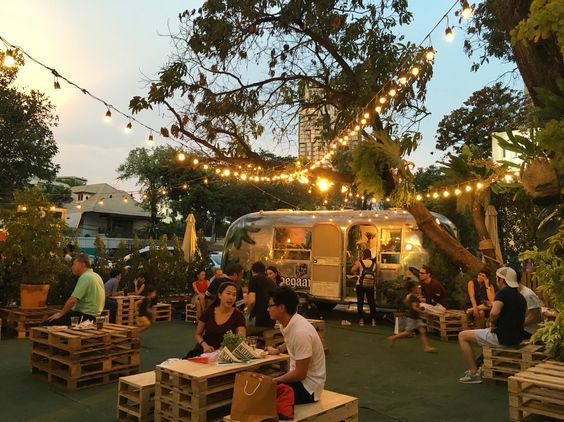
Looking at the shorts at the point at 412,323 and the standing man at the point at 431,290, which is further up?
the standing man at the point at 431,290

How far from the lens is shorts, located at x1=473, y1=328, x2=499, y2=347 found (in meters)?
6.00

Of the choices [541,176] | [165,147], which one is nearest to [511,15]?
[541,176]

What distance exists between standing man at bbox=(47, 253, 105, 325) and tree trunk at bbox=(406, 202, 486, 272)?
6.21 metres

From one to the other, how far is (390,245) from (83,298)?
6.83 meters

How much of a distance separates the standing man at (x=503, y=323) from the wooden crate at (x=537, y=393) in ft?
3.88

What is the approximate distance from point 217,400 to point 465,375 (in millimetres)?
3529

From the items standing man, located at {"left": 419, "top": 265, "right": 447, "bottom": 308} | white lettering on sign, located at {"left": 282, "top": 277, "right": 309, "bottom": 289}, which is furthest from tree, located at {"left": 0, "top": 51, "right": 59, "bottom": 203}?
standing man, located at {"left": 419, "top": 265, "right": 447, "bottom": 308}

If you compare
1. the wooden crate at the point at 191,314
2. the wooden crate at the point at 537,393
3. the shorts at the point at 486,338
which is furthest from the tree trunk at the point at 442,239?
the wooden crate at the point at 537,393

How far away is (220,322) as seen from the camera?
4.91m

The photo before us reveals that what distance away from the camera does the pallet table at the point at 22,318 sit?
27.7ft

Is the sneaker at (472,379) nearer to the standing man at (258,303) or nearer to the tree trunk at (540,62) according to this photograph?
the standing man at (258,303)

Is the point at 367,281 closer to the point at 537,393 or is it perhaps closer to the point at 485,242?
the point at 485,242

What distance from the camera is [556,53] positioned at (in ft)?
10.2

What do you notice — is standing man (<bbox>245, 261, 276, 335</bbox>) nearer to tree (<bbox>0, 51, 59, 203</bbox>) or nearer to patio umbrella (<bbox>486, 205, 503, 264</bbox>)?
patio umbrella (<bbox>486, 205, 503, 264</bbox>)
